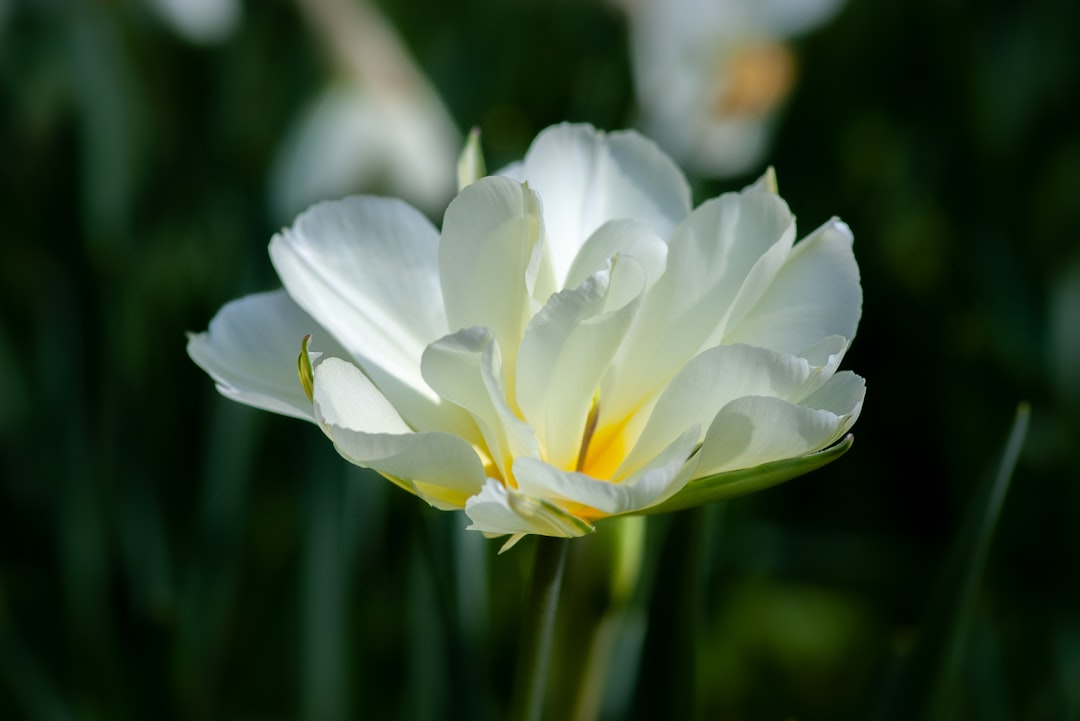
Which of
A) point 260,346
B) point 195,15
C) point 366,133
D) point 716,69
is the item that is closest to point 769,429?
point 260,346

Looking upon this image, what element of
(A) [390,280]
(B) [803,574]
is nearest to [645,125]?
(B) [803,574]

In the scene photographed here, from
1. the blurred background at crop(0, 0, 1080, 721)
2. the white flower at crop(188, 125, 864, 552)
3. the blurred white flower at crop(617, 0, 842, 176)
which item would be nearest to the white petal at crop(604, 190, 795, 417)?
the white flower at crop(188, 125, 864, 552)

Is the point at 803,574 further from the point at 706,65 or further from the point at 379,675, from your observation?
the point at 706,65

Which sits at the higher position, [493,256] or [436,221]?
[493,256]

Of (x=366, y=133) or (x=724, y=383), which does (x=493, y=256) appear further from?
(x=366, y=133)

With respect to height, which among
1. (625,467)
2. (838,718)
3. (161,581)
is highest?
(625,467)

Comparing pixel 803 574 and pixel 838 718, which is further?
pixel 803 574
